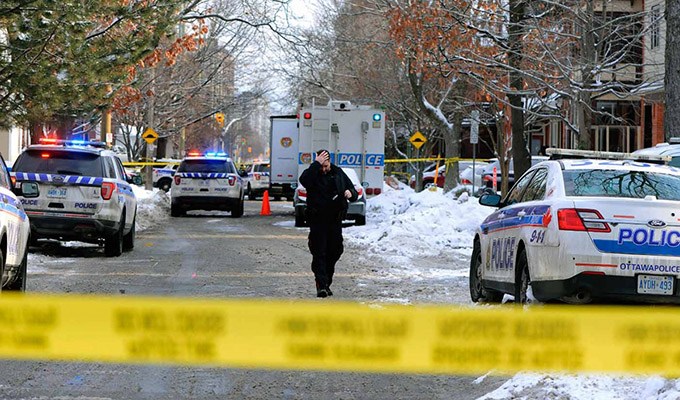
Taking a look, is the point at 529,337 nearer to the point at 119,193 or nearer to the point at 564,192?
the point at 564,192

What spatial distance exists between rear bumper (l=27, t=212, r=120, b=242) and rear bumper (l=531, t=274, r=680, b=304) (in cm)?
1001

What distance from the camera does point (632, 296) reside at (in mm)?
9297

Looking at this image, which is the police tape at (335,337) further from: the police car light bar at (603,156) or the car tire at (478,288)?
the car tire at (478,288)

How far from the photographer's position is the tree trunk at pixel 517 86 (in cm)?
2170

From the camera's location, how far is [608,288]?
9.33 metres

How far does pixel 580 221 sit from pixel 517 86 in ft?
51.3

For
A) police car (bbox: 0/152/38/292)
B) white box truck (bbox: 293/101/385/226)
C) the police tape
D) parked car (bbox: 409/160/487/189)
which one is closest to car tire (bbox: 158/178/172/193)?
parked car (bbox: 409/160/487/189)

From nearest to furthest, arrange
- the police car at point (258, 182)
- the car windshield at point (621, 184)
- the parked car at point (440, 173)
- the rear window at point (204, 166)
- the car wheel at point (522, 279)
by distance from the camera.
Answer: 1. the car windshield at point (621, 184)
2. the car wheel at point (522, 279)
3. the rear window at point (204, 166)
4. the parked car at point (440, 173)
5. the police car at point (258, 182)

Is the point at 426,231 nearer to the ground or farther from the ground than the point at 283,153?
nearer to the ground

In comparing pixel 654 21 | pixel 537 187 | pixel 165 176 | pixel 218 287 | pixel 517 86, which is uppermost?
pixel 654 21

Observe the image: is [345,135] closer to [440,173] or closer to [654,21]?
[654,21]

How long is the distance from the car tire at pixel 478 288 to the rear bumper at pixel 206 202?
19.1m

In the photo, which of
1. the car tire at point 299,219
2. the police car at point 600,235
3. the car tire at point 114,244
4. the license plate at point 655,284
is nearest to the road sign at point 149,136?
the car tire at point 299,219

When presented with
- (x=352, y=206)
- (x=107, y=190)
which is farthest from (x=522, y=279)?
(x=352, y=206)
